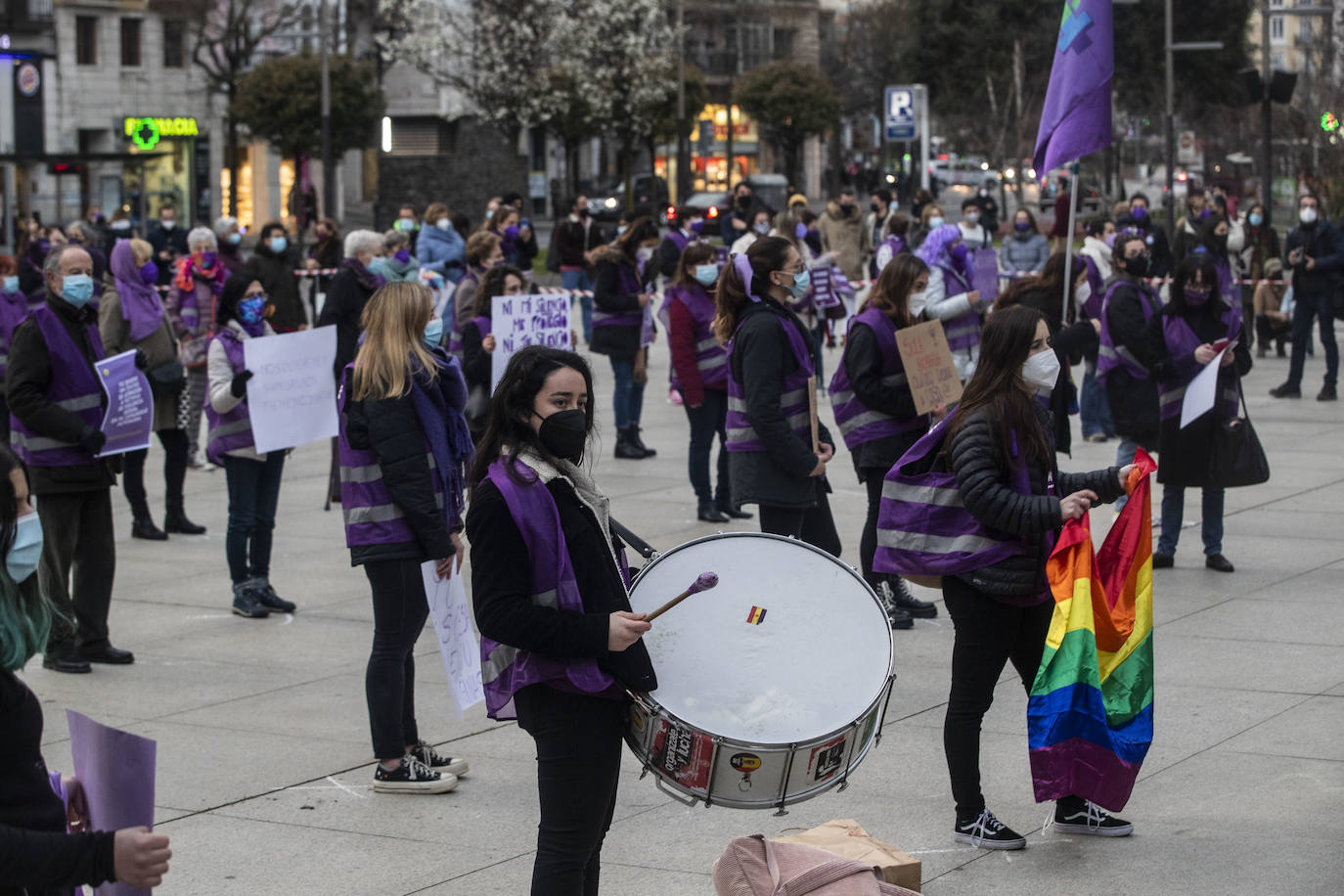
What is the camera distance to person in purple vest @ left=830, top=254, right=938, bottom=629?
8.07 meters

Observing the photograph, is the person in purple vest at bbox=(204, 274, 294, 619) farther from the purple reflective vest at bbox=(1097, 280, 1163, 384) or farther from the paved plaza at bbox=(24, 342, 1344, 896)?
the purple reflective vest at bbox=(1097, 280, 1163, 384)

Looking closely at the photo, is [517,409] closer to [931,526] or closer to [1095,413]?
[931,526]

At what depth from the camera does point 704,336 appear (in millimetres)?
11102

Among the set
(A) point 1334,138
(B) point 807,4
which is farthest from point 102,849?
(B) point 807,4

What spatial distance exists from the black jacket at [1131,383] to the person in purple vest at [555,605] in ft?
20.7

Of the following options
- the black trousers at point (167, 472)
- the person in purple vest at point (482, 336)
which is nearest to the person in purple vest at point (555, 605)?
the person in purple vest at point (482, 336)

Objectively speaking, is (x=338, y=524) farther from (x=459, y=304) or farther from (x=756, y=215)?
(x=756, y=215)

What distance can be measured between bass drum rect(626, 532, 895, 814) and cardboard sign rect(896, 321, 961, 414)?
3.41 m

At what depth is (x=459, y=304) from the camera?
12023 mm

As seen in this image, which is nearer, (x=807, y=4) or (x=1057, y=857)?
(x=1057, y=857)

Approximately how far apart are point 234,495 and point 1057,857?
502 centimetres

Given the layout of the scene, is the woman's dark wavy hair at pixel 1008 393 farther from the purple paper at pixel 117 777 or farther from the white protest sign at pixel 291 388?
the white protest sign at pixel 291 388

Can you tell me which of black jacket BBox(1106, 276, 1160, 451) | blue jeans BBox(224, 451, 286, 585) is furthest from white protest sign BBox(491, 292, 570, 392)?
black jacket BBox(1106, 276, 1160, 451)

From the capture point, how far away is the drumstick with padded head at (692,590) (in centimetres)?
408
